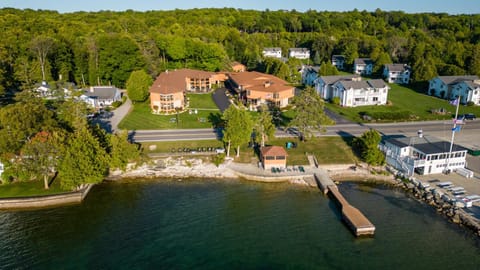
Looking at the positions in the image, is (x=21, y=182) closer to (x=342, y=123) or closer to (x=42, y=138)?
(x=42, y=138)

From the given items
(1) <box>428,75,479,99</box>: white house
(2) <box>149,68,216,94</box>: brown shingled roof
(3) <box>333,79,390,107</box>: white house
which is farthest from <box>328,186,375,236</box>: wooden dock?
(1) <box>428,75,479,99</box>: white house

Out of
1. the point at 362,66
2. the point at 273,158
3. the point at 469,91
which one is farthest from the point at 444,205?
the point at 362,66

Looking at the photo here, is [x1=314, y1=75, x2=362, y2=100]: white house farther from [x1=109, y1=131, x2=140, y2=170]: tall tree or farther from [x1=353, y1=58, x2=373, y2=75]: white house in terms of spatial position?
[x1=109, y1=131, x2=140, y2=170]: tall tree

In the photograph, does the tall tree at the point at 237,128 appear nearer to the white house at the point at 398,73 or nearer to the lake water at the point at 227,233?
the lake water at the point at 227,233

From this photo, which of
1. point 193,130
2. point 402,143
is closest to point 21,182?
point 193,130

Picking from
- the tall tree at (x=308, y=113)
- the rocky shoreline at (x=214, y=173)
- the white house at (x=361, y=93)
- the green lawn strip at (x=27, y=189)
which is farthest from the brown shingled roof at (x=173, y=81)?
the white house at (x=361, y=93)

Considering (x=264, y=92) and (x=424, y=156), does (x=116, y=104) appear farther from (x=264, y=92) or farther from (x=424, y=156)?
(x=424, y=156)
